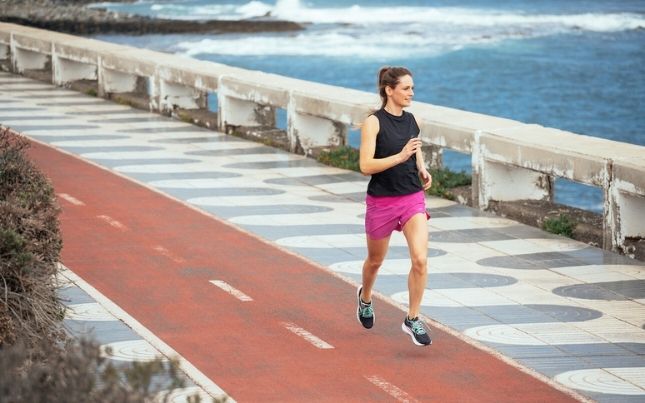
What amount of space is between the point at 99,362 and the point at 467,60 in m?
76.5

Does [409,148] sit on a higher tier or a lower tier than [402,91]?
lower

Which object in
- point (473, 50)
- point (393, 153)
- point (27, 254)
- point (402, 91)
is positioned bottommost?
point (473, 50)

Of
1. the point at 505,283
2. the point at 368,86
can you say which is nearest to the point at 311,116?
the point at 505,283

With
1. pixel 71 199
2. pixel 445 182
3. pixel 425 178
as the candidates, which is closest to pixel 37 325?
pixel 425 178

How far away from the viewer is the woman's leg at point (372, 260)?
10750mm

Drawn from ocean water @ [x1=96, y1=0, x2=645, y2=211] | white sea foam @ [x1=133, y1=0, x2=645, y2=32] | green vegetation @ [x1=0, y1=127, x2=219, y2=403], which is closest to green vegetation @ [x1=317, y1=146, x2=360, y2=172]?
green vegetation @ [x1=0, y1=127, x2=219, y2=403]

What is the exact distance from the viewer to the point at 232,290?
1208cm

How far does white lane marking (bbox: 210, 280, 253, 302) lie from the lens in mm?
→ 11805

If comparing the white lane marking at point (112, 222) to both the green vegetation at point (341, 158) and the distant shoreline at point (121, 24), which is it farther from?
the distant shoreline at point (121, 24)

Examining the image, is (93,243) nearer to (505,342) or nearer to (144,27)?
(505,342)

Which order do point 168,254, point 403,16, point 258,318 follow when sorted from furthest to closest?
point 403,16
point 168,254
point 258,318

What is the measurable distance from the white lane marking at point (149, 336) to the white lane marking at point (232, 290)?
0.99 metres

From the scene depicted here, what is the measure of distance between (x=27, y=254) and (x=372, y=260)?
2.70 m

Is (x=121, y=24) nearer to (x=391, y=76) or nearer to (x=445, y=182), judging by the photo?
(x=445, y=182)
